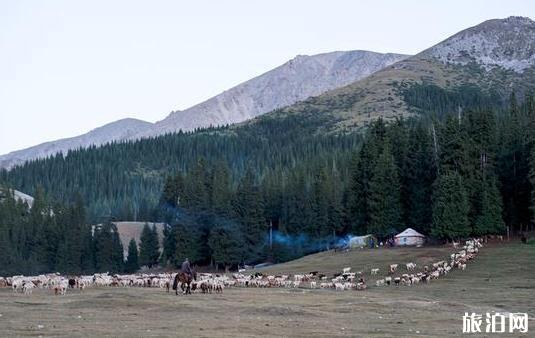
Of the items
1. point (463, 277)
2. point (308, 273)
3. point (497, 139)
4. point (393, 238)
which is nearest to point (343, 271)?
point (308, 273)

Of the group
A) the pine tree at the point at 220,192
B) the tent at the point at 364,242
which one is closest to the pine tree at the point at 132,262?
the pine tree at the point at 220,192

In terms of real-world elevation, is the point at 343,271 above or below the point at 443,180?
below

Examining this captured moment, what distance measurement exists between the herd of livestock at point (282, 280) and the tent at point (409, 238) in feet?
41.9

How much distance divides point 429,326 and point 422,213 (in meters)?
57.7

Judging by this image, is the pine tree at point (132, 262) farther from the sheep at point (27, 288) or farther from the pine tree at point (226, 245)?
the sheep at point (27, 288)

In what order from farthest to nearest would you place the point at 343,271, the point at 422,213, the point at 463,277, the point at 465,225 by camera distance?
the point at 422,213 < the point at 465,225 < the point at 343,271 < the point at 463,277

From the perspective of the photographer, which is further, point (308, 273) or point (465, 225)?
point (465, 225)

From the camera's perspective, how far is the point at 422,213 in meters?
87.4

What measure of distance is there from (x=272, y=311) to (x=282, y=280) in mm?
25998

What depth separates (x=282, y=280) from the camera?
61.0 metres

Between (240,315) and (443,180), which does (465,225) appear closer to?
(443,180)

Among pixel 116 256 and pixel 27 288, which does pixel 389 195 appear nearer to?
pixel 116 256

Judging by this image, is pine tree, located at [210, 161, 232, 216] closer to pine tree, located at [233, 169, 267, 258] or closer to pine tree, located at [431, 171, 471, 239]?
pine tree, located at [233, 169, 267, 258]

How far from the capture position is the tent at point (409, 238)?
3300 inches
